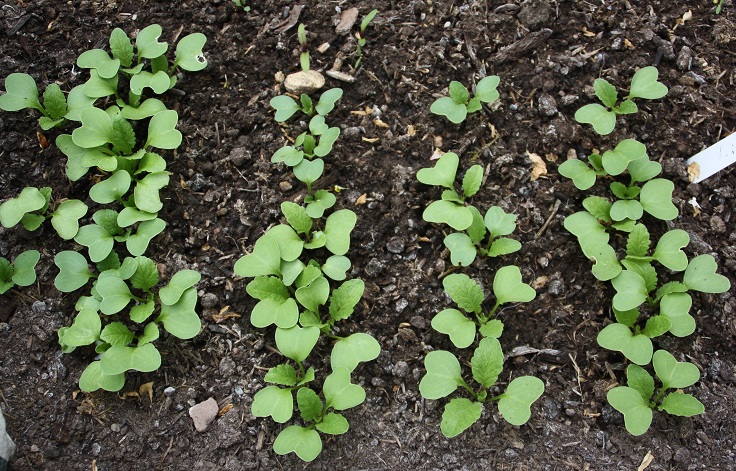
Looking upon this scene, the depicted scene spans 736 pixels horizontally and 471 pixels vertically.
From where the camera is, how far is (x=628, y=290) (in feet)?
7.22

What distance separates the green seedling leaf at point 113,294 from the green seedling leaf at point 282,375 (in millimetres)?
567

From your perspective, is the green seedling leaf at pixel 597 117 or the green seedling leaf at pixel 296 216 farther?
the green seedling leaf at pixel 597 117

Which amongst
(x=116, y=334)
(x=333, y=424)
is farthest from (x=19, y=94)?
(x=333, y=424)

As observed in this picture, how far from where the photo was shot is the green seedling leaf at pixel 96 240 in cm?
226

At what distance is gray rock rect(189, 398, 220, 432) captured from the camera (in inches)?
82.2

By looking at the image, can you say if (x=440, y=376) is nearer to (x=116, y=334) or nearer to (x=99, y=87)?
(x=116, y=334)

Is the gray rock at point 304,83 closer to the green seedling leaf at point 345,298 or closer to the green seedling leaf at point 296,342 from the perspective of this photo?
the green seedling leaf at point 345,298

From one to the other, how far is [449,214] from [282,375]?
82 cm

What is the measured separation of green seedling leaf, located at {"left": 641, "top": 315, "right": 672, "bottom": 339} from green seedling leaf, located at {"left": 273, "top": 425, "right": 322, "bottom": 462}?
1.17 m

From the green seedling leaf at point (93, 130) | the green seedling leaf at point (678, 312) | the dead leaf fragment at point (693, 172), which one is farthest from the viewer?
the dead leaf fragment at point (693, 172)

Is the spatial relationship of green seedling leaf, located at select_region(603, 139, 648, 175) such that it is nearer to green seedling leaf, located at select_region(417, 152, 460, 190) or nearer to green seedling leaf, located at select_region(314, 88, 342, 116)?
green seedling leaf, located at select_region(417, 152, 460, 190)

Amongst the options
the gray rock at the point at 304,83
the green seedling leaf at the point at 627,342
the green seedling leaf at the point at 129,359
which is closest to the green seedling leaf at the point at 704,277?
the green seedling leaf at the point at 627,342

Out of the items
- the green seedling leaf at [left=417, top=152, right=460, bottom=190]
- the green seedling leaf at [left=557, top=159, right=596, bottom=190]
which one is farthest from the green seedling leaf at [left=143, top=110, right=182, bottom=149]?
the green seedling leaf at [left=557, top=159, right=596, bottom=190]


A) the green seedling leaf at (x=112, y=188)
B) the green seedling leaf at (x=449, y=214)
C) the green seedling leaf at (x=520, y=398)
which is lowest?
the green seedling leaf at (x=520, y=398)
